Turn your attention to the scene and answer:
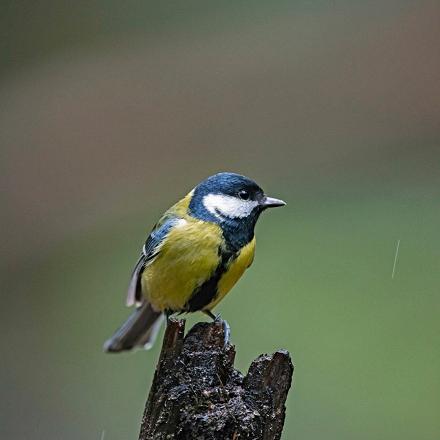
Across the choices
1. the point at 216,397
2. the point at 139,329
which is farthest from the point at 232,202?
the point at 216,397

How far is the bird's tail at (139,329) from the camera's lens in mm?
2561

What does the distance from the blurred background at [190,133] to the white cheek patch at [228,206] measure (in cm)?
222

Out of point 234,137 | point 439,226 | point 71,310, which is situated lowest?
point 71,310

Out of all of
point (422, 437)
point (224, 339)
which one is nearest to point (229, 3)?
point (422, 437)

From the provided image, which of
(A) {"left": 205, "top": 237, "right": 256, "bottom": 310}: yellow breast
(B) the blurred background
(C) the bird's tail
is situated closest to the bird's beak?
(A) {"left": 205, "top": 237, "right": 256, "bottom": 310}: yellow breast

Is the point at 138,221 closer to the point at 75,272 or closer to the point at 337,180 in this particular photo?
the point at 75,272

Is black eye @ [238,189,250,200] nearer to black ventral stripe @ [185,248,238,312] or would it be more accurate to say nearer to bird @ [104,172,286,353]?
bird @ [104,172,286,353]

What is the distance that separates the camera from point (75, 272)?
4852 mm

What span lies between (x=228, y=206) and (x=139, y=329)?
0.58 metres

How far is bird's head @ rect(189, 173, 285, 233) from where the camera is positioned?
7.27 feet

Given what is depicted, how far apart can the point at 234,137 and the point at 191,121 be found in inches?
11.0

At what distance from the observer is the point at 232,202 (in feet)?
7.31

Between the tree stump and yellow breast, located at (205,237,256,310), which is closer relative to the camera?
the tree stump

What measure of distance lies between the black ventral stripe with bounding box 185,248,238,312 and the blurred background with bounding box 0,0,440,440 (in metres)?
2.27
